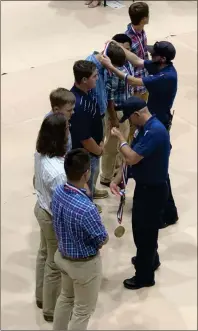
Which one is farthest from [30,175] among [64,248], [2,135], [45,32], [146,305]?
[45,32]

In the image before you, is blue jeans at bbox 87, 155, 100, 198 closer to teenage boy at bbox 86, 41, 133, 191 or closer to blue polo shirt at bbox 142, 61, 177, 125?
teenage boy at bbox 86, 41, 133, 191

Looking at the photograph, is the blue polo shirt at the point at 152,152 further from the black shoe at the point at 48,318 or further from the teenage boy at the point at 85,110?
the black shoe at the point at 48,318

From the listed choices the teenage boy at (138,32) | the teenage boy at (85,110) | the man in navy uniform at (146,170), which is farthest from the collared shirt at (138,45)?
the man in navy uniform at (146,170)

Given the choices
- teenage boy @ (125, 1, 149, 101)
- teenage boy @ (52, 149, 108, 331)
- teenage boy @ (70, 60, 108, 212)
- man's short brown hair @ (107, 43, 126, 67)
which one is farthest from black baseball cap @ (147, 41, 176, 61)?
teenage boy @ (52, 149, 108, 331)

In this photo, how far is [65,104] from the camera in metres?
3.79

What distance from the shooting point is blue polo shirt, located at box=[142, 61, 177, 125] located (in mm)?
4270

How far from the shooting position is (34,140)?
20.1 feet

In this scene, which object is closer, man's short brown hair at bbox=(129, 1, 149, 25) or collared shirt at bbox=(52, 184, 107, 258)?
collared shirt at bbox=(52, 184, 107, 258)

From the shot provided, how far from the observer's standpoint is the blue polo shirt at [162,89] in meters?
4.27

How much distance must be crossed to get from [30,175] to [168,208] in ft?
4.74

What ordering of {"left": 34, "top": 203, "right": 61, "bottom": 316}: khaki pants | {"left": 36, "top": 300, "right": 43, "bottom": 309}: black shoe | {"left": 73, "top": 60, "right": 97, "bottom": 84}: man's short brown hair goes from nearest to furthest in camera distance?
{"left": 34, "top": 203, "right": 61, "bottom": 316}: khaki pants → {"left": 73, "top": 60, "right": 97, "bottom": 84}: man's short brown hair → {"left": 36, "top": 300, "right": 43, "bottom": 309}: black shoe

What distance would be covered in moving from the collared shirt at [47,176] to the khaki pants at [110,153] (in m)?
1.49

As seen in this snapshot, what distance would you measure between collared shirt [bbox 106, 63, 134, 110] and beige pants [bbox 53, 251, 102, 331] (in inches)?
64.4

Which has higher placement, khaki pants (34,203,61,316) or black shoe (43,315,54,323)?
khaki pants (34,203,61,316)
